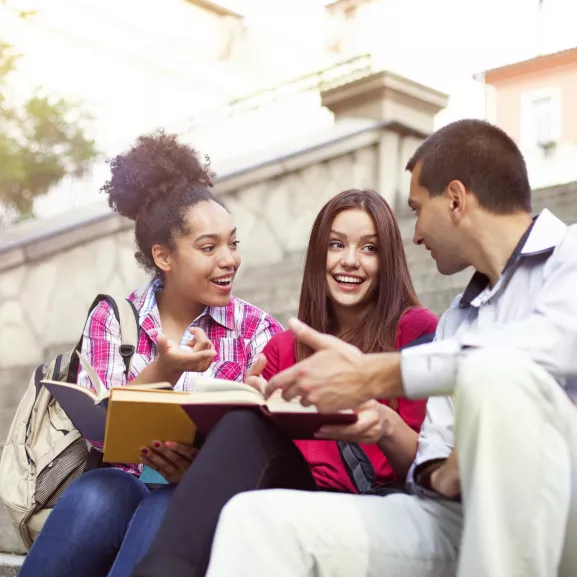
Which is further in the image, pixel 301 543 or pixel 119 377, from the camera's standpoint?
pixel 119 377

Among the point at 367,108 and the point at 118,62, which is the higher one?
the point at 118,62

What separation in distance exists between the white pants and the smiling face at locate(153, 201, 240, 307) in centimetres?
135

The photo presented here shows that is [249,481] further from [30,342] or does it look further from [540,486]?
[30,342]

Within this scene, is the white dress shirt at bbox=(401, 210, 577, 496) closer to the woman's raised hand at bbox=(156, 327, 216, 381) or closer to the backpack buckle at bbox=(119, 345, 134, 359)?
the woman's raised hand at bbox=(156, 327, 216, 381)

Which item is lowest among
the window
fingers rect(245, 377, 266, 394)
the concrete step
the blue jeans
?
the concrete step

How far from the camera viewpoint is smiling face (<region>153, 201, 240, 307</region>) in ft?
10.2

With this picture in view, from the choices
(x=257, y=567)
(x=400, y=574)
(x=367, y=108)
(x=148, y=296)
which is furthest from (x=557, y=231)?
(x=367, y=108)

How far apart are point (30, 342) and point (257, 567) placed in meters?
4.76

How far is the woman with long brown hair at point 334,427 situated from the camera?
187cm

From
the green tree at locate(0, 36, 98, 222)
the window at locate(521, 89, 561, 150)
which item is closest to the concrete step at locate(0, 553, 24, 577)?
the green tree at locate(0, 36, 98, 222)

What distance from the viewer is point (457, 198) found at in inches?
90.4

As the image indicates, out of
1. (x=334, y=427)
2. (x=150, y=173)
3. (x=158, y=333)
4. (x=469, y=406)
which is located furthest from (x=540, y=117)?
(x=469, y=406)

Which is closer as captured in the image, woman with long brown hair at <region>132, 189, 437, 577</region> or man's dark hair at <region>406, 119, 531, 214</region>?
woman with long brown hair at <region>132, 189, 437, 577</region>

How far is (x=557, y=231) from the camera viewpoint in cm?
214
